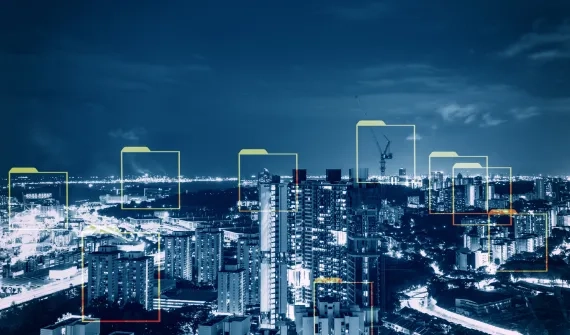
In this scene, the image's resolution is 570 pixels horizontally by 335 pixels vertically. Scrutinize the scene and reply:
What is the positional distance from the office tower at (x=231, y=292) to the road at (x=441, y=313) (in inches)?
59.5

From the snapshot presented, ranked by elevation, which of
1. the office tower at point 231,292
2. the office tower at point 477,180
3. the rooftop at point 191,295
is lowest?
the rooftop at point 191,295

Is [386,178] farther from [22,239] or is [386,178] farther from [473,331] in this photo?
[22,239]

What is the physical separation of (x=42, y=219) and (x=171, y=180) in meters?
1.25

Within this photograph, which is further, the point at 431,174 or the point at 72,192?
the point at 431,174

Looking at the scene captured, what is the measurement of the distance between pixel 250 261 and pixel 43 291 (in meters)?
1.81

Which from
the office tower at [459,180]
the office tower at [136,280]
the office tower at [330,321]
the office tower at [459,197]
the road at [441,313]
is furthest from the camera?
the office tower at [459,197]

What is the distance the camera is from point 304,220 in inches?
196

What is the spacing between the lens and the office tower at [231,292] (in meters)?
4.32

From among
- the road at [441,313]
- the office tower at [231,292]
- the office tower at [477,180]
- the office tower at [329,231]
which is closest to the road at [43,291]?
the office tower at [231,292]

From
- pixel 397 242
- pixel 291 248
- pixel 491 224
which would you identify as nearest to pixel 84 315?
pixel 291 248

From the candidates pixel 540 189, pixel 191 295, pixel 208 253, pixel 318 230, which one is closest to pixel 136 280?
pixel 191 295

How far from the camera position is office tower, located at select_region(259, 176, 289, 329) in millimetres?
4156

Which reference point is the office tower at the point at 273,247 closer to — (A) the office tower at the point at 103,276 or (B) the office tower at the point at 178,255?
(B) the office tower at the point at 178,255

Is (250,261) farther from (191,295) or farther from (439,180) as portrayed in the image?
(439,180)
